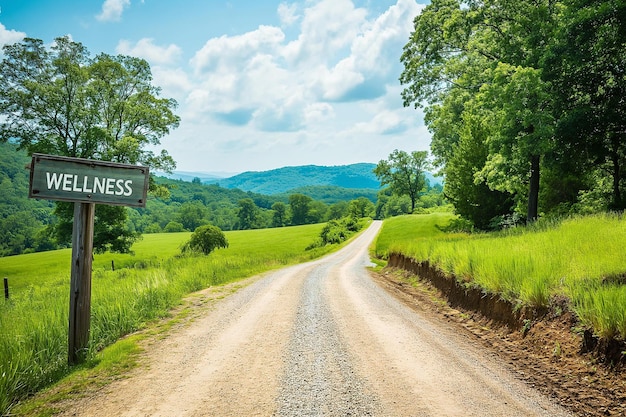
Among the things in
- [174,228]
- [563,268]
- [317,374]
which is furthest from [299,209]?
[317,374]

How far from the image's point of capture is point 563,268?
7.07 meters

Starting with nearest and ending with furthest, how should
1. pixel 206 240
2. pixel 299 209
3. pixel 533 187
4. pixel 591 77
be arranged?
1. pixel 591 77
2. pixel 533 187
3. pixel 206 240
4. pixel 299 209

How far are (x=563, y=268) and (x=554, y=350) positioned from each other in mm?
2086

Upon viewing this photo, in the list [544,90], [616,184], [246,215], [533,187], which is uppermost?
[544,90]

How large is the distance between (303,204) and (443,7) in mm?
115970

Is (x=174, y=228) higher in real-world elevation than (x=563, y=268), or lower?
lower

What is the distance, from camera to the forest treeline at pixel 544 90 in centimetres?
1672

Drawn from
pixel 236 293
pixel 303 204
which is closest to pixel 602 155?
pixel 236 293

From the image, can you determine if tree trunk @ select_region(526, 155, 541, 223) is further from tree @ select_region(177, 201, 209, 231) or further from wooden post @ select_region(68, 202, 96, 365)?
tree @ select_region(177, 201, 209, 231)

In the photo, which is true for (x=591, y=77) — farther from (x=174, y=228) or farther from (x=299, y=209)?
(x=174, y=228)

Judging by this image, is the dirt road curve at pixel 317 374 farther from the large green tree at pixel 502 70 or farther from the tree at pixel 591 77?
the tree at pixel 591 77

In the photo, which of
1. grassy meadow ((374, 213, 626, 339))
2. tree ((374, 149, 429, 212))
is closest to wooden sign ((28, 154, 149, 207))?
grassy meadow ((374, 213, 626, 339))

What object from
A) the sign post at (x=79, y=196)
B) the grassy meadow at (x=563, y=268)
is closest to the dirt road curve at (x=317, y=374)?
the sign post at (x=79, y=196)

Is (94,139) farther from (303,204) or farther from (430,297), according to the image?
(303,204)
